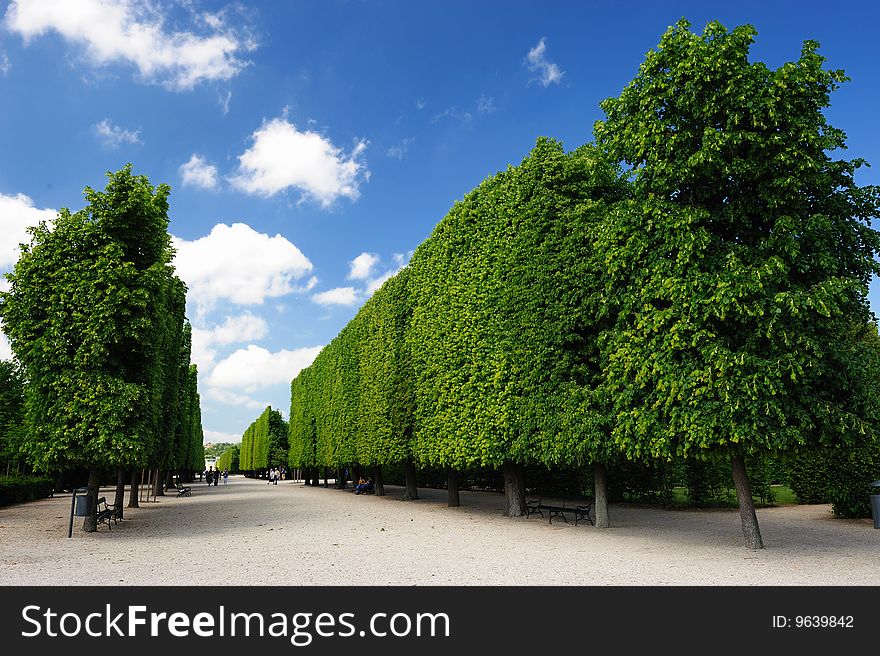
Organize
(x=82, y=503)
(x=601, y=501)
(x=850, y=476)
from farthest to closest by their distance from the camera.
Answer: (x=850, y=476), (x=82, y=503), (x=601, y=501)

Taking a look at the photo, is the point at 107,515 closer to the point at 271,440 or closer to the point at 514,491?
the point at 514,491

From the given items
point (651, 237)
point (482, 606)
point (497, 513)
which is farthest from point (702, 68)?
point (497, 513)

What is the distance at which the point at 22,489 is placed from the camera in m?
30.9

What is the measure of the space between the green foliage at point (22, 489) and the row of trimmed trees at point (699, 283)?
25.7 meters

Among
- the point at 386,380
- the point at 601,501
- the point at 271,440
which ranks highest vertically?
the point at 386,380

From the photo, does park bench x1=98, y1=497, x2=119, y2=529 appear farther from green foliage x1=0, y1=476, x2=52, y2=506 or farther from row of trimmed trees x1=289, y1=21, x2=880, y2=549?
green foliage x1=0, y1=476, x2=52, y2=506

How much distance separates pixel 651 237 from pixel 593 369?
5035mm

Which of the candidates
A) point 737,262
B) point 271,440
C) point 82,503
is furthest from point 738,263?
point 271,440

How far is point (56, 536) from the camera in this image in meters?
16.1

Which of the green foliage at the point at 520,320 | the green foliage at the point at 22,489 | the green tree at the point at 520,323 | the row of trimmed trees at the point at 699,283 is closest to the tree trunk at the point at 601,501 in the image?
the row of trimmed trees at the point at 699,283

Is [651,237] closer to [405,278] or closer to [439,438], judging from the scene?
[439,438]

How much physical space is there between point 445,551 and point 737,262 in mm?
8876

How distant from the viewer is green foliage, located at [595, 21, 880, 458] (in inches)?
448

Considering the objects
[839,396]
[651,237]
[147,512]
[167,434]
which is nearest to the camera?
[839,396]
